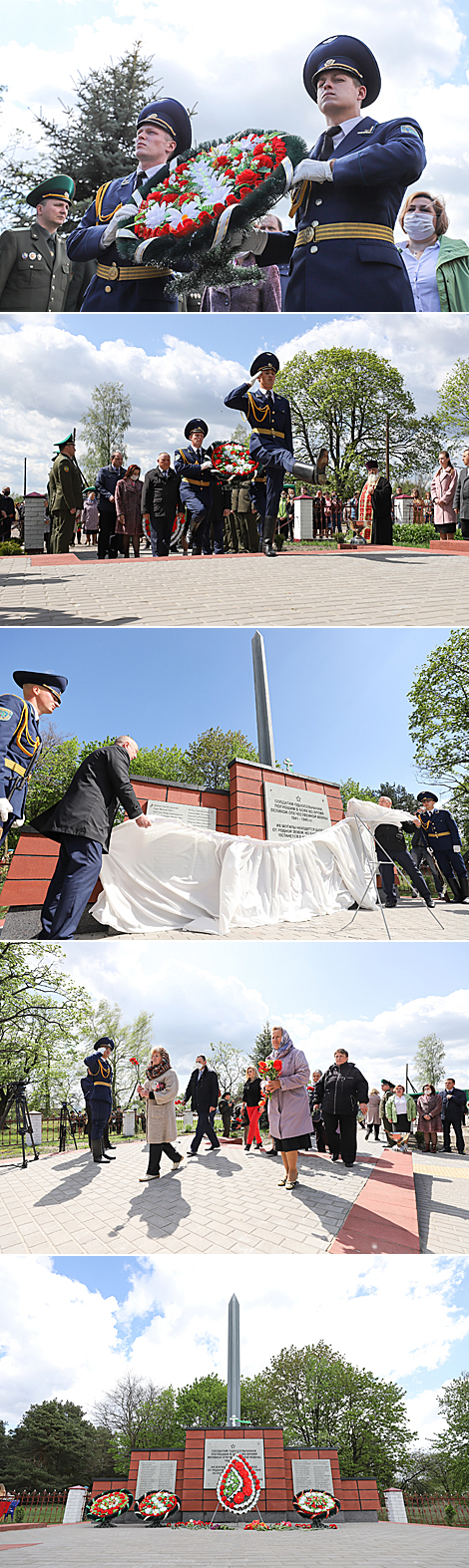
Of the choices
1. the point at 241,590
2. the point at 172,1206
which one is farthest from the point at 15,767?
the point at 172,1206

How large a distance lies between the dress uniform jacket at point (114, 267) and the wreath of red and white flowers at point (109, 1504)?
897 centimetres

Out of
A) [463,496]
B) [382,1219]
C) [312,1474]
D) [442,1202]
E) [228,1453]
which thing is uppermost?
[463,496]

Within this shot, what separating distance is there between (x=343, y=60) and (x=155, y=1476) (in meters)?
10.8

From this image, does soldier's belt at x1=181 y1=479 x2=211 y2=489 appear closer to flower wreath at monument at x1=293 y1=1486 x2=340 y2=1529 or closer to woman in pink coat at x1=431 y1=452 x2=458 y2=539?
woman in pink coat at x1=431 y1=452 x2=458 y2=539

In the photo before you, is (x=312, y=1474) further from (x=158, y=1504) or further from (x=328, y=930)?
(x=328, y=930)

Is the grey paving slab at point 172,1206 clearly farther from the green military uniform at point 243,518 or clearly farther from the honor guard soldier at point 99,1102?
the green military uniform at point 243,518

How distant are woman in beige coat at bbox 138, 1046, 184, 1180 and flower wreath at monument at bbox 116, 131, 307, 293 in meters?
6.52

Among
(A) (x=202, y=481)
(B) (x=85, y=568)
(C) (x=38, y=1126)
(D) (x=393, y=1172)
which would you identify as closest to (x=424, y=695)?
(A) (x=202, y=481)

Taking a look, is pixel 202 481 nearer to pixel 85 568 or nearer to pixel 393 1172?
pixel 85 568

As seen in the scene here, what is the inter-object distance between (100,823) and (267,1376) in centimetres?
509

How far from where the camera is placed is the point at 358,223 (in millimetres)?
7285

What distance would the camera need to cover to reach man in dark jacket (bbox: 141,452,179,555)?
835 centimetres

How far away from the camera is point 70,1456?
6324mm

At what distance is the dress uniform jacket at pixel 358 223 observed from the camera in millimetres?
7145
